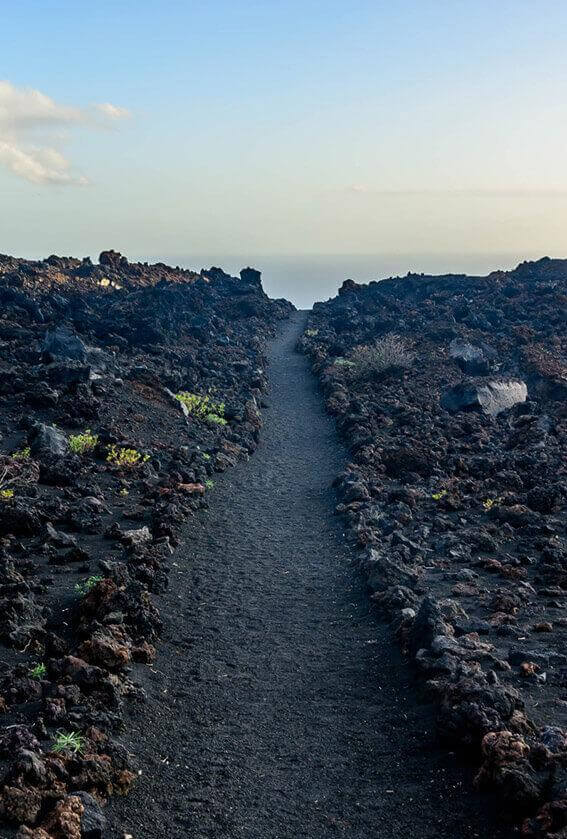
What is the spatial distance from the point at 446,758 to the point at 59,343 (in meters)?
19.4

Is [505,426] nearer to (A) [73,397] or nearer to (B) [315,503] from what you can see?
(B) [315,503]

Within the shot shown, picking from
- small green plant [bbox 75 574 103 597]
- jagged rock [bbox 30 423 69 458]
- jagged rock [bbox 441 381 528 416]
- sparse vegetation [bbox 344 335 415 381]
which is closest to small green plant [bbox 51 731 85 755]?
small green plant [bbox 75 574 103 597]

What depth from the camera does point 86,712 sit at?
7.09 meters

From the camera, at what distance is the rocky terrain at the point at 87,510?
6344mm

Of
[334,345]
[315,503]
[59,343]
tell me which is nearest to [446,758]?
[315,503]

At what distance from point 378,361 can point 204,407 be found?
9.55m

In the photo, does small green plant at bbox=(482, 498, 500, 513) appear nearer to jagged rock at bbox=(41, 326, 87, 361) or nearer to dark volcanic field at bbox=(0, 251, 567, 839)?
dark volcanic field at bbox=(0, 251, 567, 839)

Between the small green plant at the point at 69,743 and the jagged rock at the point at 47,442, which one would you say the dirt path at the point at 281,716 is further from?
the jagged rock at the point at 47,442

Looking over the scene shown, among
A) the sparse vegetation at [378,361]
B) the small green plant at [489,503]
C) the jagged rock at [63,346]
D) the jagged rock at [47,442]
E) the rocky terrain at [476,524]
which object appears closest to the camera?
the rocky terrain at [476,524]

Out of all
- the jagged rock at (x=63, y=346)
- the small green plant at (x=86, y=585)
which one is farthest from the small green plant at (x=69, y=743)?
the jagged rock at (x=63, y=346)

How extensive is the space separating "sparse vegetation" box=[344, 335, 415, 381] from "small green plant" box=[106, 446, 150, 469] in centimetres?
1415

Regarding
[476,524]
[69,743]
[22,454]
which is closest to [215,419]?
[22,454]

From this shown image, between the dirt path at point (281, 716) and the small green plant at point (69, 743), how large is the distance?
580 millimetres

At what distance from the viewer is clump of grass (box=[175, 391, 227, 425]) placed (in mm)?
22062
